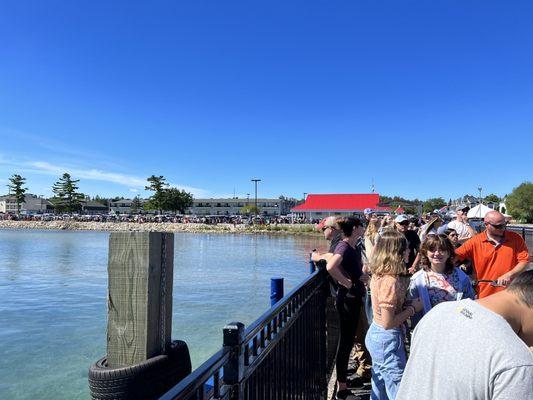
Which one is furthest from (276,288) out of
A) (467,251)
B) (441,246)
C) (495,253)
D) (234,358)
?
(234,358)

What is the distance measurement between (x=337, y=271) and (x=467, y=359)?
2.91 m

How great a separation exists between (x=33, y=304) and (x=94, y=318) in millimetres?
3118

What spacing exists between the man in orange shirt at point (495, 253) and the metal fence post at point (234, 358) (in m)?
3.96

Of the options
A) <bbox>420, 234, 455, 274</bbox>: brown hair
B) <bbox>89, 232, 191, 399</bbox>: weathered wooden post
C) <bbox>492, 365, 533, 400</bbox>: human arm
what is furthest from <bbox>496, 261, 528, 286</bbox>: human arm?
<bbox>492, 365, 533, 400</bbox>: human arm

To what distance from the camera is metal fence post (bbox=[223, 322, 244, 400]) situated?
180 centimetres

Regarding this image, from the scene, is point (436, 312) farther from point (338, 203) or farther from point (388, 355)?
point (338, 203)

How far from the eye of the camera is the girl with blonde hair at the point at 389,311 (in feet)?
10.8

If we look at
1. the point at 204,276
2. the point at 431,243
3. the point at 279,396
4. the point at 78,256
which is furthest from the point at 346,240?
the point at 78,256

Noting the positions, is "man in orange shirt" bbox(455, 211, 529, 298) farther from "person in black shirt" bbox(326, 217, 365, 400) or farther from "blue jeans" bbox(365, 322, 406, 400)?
"blue jeans" bbox(365, 322, 406, 400)

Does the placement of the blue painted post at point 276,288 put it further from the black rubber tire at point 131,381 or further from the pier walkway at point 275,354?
the black rubber tire at point 131,381

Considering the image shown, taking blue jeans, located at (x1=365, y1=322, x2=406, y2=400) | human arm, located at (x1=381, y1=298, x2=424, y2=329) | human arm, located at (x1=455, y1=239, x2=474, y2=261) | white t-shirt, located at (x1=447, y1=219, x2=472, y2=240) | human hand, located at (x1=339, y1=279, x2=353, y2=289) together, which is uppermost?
white t-shirt, located at (x1=447, y1=219, x2=472, y2=240)

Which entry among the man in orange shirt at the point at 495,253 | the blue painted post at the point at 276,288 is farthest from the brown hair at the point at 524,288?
the blue painted post at the point at 276,288

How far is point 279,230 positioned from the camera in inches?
2496

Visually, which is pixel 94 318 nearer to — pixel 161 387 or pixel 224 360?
pixel 161 387
